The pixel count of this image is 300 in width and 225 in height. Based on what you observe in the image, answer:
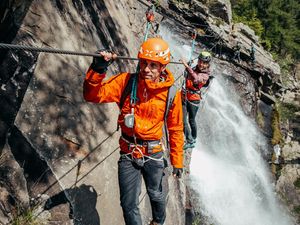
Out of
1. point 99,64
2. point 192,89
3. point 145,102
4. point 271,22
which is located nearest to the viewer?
point 99,64

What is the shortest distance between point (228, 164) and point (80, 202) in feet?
42.6

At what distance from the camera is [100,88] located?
4.20 m

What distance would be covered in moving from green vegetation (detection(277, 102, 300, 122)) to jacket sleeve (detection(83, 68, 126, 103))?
22596mm

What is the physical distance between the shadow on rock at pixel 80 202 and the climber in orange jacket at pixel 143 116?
0.81 metres

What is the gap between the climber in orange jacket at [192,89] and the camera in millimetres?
7729

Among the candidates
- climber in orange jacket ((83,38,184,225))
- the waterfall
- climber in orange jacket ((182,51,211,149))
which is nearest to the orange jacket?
climber in orange jacket ((83,38,184,225))

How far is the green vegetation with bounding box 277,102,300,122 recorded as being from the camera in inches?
999

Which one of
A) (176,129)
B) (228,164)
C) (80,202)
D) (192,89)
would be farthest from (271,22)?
(80,202)

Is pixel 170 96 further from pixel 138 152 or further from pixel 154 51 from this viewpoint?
pixel 138 152

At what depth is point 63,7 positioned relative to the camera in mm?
6195

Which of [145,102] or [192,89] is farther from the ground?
[145,102]

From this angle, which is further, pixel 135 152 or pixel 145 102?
pixel 135 152

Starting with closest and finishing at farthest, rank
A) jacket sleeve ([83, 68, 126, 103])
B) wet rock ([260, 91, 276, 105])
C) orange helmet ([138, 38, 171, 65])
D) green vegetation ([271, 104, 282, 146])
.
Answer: jacket sleeve ([83, 68, 126, 103]) → orange helmet ([138, 38, 171, 65]) → green vegetation ([271, 104, 282, 146]) → wet rock ([260, 91, 276, 105])

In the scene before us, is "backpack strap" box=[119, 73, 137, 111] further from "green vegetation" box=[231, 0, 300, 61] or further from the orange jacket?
"green vegetation" box=[231, 0, 300, 61]
